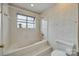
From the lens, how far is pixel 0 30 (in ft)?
4.01

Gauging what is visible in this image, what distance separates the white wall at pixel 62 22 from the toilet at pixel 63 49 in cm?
4

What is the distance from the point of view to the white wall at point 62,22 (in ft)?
4.18

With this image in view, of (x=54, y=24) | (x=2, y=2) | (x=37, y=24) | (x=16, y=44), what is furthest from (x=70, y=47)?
(x=2, y=2)

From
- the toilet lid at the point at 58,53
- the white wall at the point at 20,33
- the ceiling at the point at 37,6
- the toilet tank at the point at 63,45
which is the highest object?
the ceiling at the point at 37,6

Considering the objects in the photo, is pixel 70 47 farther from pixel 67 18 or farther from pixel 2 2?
pixel 2 2

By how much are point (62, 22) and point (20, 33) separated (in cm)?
50

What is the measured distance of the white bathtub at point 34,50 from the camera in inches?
48.5

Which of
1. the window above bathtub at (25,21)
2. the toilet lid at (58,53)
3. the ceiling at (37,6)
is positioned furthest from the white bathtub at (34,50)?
the ceiling at (37,6)

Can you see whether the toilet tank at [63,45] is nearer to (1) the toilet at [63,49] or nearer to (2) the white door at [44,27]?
(1) the toilet at [63,49]

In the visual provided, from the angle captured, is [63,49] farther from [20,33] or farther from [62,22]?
[20,33]

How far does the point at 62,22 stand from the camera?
131 cm

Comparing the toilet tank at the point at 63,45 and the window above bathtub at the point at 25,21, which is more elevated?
the window above bathtub at the point at 25,21

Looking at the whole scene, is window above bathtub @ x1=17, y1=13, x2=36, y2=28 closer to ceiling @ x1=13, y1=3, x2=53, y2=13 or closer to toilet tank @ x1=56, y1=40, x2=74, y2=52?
ceiling @ x1=13, y1=3, x2=53, y2=13

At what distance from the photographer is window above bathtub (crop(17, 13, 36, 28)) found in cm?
127
